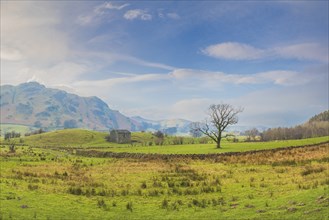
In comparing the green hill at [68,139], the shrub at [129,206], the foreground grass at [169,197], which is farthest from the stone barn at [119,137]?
the shrub at [129,206]

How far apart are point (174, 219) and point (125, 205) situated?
514cm

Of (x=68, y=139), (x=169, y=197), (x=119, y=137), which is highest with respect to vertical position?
(x=119, y=137)

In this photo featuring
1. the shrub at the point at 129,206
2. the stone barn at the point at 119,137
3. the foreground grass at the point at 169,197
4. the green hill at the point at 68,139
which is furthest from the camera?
the stone barn at the point at 119,137

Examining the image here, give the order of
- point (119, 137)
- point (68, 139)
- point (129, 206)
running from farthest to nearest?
1. point (68, 139)
2. point (119, 137)
3. point (129, 206)

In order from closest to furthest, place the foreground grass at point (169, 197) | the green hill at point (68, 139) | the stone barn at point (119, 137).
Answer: the foreground grass at point (169, 197), the green hill at point (68, 139), the stone barn at point (119, 137)

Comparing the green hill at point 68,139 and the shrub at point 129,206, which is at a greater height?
the green hill at point 68,139

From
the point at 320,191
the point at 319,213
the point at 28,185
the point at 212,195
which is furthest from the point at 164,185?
the point at 319,213

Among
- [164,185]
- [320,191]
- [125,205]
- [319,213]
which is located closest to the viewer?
[319,213]

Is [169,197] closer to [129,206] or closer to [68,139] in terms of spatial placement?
[129,206]

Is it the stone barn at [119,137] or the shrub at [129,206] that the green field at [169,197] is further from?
the stone barn at [119,137]

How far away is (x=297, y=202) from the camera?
20250 millimetres

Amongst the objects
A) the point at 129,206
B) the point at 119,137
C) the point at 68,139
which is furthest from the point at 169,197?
the point at 68,139

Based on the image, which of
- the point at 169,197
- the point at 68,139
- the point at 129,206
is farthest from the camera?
the point at 68,139

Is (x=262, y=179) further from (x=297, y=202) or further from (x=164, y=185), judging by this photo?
(x=297, y=202)
